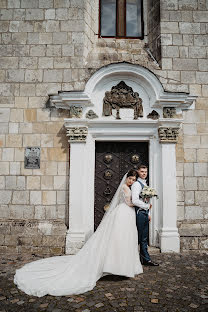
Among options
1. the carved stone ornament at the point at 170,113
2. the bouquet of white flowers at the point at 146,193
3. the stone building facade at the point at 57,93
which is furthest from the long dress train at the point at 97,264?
the carved stone ornament at the point at 170,113

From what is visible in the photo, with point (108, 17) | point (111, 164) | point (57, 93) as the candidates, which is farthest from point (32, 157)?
point (108, 17)

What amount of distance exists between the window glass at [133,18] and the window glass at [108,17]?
1.17ft

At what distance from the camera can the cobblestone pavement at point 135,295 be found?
10.1 feet

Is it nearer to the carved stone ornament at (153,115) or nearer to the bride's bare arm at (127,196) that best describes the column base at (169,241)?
the bride's bare arm at (127,196)

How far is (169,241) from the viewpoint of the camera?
550cm

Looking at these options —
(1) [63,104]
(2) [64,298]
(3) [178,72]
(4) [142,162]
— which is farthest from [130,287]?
(3) [178,72]

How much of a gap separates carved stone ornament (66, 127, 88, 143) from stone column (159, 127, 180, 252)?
5.48 ft

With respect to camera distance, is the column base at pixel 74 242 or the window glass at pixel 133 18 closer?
the column base at pixel 74 242

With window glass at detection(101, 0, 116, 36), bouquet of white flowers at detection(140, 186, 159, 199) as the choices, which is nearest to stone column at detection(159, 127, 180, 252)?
bouquet of white flowers at detection(140, 186, 159, 199)

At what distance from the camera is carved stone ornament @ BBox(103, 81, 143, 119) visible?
19.8ft

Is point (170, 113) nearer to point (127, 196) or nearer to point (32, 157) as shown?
point (127, 196)

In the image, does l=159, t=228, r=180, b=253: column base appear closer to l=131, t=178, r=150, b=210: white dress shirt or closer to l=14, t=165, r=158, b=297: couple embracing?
l=14, t=165, r=158, b=297: couple embracing

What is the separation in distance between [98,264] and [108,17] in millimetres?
5893

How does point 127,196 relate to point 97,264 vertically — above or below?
above
